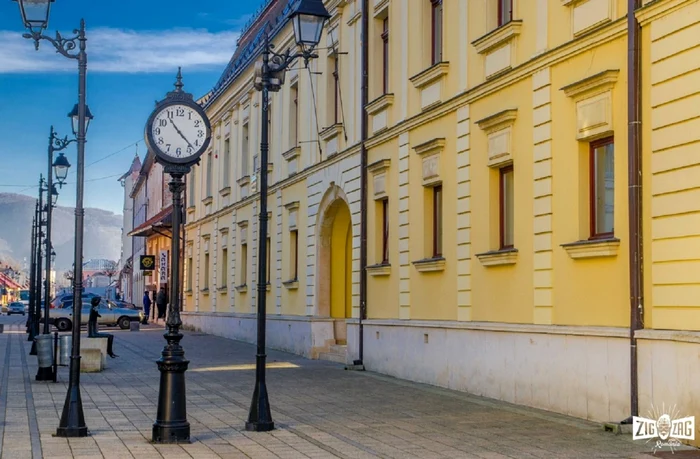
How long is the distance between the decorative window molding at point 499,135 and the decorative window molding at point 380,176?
15.2 feet

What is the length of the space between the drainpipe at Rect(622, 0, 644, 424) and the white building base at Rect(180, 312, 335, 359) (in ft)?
44.4

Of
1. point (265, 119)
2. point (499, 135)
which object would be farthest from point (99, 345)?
point (265, 119)

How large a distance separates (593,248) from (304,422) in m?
4.30

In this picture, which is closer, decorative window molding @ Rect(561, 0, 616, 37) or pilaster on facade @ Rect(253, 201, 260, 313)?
decorative window molding @ Rect(561, 0, 616, 37)

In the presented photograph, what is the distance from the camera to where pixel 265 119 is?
1267 centimetres

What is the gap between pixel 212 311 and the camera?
1508 inches

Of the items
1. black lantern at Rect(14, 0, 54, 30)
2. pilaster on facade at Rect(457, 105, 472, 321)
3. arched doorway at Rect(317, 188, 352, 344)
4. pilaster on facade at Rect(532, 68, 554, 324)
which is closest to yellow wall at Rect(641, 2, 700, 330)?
pilaster on facade at Rect(532, 68, 554, 324)

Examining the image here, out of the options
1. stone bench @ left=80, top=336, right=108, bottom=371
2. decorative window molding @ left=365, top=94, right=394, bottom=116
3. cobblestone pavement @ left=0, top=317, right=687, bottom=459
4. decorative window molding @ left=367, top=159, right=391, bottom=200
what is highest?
decorative window molding @ left=365, top=94, right=394, bottom=116

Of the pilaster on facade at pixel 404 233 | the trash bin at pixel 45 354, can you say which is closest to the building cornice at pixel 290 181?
the pilaster on facade at pixel 404 233

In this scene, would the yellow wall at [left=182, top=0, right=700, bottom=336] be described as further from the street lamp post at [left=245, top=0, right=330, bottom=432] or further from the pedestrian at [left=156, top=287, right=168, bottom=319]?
the pedestrian at [left=156, top=287, right=168, bottom=319]

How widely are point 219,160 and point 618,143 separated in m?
26.8

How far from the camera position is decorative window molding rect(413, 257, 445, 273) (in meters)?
18.1

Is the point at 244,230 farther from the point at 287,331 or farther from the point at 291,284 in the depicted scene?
the point at 287,331

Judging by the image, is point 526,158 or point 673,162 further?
point 526,158
